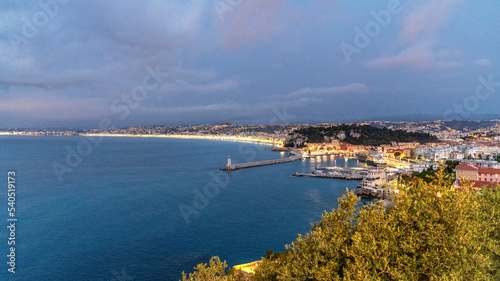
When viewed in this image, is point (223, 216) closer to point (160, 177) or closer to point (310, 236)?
point (310, 236)

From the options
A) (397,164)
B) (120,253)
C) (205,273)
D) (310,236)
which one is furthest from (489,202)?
(397,164)

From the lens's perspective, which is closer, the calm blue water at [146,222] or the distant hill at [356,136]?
the calm blue water at [146,222]

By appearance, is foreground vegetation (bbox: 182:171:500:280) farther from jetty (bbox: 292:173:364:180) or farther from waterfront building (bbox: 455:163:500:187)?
jetty (bbox: 292:173:364:180)

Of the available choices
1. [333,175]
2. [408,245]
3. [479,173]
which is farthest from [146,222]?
[479,173]

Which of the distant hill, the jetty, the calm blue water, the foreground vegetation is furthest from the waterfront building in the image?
the distant hill

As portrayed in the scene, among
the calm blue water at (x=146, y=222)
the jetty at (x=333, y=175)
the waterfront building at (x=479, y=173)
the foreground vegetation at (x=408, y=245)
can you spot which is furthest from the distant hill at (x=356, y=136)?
the foreground vegetation at (x=408, y=245)

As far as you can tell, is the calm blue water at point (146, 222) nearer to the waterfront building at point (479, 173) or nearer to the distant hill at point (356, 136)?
the waterfront building at point (479, 173)

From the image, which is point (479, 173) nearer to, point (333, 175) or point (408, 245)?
point (333, 175)
